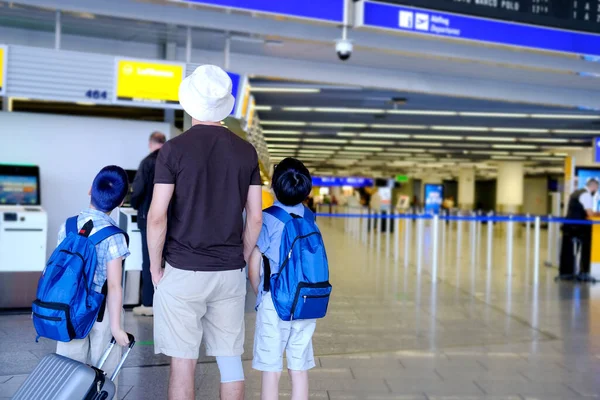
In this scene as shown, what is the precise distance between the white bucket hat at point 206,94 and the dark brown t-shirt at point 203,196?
6cm

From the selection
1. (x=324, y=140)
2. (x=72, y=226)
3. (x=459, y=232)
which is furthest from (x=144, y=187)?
(x=324, y=140)

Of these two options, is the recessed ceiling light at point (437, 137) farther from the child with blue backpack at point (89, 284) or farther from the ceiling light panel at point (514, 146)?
the child with blue backpack at point (89, 284)

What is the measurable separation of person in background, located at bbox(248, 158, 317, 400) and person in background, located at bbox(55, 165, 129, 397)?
59 cm

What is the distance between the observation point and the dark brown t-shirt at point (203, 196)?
2.72 metres

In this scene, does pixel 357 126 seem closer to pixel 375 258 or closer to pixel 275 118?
pixel 275 118

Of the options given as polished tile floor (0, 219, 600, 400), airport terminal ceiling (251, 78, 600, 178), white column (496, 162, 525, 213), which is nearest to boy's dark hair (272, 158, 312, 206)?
polished tile floor (0, 219, 600, 400)

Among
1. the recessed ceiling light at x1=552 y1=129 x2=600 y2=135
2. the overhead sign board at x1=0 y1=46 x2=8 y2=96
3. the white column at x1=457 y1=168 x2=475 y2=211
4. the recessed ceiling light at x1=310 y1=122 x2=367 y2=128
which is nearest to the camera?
the overhead sign board at x1=0 y1=46 x2=8 y2=96

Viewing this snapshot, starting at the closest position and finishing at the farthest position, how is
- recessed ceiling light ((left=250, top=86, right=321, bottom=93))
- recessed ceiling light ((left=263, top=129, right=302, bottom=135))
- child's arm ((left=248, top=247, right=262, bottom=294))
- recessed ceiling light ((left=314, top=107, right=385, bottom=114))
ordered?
child's arm ((left=248, top=247, right=262, bottom=294)) → recessed ceiling light ((left=250, top=86, right=321, bottom=93)) → recessed ceiling light ((left=314, top=107, right=385, bottom=114)) → recessed ceiling light ((left=263, top=129, right=302, bottom=135))

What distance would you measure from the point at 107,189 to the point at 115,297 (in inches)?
17.5

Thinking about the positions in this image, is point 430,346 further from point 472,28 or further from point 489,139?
point 489,139

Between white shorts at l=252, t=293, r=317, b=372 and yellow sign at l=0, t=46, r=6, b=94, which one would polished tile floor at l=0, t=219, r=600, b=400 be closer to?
white shorts at l=252, t=293, r=317, b=372

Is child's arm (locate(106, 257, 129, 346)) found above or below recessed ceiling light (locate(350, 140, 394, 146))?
below

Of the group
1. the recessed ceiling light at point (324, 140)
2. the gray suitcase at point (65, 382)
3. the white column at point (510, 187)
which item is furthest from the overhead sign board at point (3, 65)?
the white column at point (510, 187)

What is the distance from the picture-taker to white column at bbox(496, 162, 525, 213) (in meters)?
33.3
